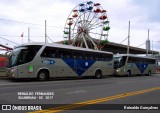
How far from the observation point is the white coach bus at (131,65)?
120 ft

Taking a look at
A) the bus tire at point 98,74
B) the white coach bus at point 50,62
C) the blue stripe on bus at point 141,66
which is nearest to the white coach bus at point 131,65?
the blue stripe on bus at point 141,66

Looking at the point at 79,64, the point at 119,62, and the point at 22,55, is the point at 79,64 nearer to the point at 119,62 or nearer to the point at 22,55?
the point at 22,55

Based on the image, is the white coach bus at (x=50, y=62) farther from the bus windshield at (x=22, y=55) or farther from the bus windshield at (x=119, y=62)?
the bus windshield at (x=119, y=62)

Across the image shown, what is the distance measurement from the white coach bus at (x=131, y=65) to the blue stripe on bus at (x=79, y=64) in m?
7.91

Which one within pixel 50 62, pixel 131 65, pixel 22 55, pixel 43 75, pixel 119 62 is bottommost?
pixel 43 75

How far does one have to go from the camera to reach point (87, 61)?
2880cm

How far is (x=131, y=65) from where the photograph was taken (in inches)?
1518

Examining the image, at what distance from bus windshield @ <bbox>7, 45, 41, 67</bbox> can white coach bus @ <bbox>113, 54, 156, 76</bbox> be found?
53.1 ft

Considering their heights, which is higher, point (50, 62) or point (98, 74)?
point (50, 62)

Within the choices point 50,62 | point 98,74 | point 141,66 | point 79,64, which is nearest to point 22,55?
point 50,62

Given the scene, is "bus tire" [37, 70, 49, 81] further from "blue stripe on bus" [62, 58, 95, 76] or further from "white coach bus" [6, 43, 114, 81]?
"blue stripe on bus" [62, 58, 95, 76]

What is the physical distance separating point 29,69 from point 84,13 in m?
29.1

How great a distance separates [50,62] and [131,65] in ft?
56.7

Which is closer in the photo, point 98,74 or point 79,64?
point 79,64
